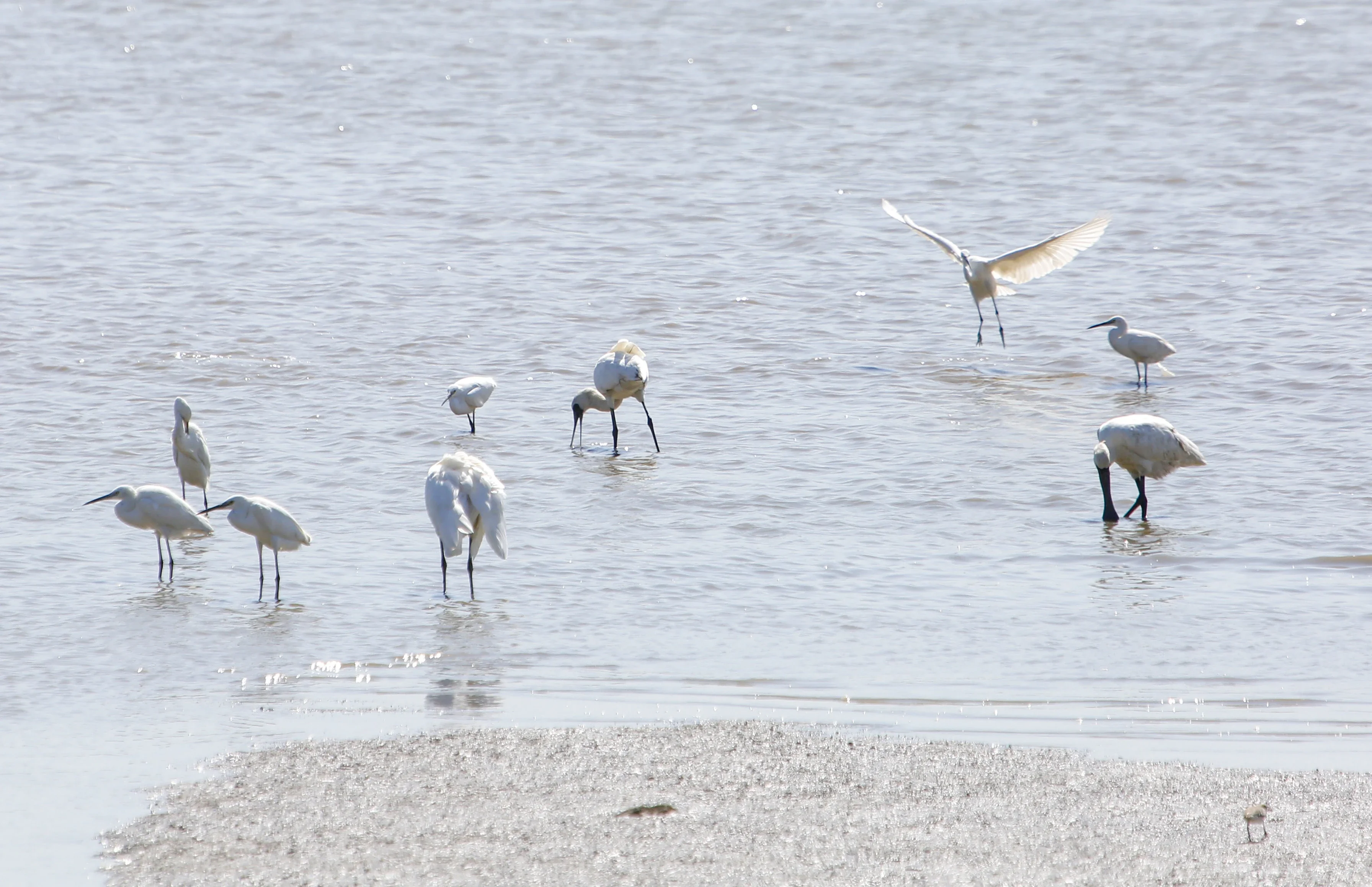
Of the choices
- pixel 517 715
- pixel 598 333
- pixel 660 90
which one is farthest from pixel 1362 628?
A: pixel 660 90

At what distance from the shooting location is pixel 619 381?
→ 10648mm

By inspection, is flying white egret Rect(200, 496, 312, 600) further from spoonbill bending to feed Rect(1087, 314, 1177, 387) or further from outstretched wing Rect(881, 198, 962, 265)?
outstretched wing Rect(881, 198, 962, 265)

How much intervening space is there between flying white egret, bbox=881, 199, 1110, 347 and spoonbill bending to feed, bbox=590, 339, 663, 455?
3.38 m

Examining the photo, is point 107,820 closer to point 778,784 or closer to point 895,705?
point 778,784

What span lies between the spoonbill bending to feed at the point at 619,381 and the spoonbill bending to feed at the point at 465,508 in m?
2.85

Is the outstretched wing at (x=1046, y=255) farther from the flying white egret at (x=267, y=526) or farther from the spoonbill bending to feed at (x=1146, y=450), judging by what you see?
the flying white egret at (x=267, y=526)

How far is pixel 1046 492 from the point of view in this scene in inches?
364

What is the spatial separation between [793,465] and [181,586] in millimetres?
3624

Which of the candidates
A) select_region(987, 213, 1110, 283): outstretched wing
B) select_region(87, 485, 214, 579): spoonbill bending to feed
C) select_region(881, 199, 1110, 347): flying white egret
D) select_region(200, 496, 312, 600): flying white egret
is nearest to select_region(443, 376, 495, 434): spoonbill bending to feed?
select_region(87, 485, 214, 579): spoonbill bending to feed

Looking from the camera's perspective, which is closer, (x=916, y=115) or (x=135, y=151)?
(x=135, y=151)

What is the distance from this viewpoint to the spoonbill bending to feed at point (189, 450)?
9117 mm

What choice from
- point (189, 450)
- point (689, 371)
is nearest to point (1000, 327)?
point (689, 371)

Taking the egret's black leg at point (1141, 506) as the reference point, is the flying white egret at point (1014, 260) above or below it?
above

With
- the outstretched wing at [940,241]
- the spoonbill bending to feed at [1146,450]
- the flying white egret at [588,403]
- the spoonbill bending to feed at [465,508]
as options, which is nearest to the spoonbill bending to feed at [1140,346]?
the outstretched wing at [940,241]
